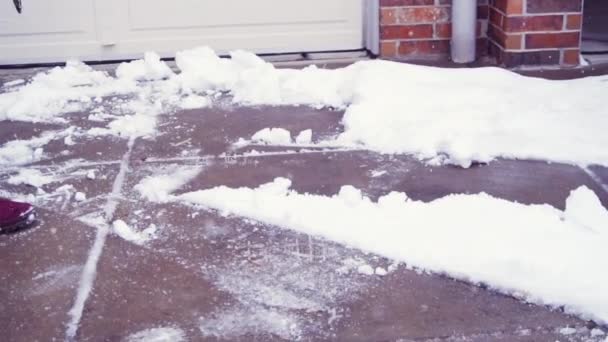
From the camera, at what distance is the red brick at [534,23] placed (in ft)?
14.8

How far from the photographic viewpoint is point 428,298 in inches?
86.4

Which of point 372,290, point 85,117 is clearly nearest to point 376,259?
point 372,290

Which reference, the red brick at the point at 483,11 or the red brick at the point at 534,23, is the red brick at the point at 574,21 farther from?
the red brick at the point at 483,11

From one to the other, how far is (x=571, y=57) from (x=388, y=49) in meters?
1.03

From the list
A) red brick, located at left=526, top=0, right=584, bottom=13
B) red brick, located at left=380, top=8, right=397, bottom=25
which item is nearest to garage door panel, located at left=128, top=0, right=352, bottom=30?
red brick, located at left=380, top=8, right=397, bottom=25

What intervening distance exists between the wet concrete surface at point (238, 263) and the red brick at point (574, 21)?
66.8 inches

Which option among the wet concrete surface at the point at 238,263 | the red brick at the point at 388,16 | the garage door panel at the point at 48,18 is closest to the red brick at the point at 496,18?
the red brick at the point at 388,16

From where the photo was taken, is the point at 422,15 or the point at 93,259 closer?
the point at 93,259

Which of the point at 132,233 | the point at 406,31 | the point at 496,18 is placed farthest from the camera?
the point at 406,31

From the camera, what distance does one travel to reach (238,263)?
7.97 ft

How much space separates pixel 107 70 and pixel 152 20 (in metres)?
0.40

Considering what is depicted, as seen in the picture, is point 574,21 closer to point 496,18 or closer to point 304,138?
point 496,18

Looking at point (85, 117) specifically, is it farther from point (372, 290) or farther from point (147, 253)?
point (372, 290)

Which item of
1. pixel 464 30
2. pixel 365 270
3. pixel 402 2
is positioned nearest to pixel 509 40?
pixel 464 30
